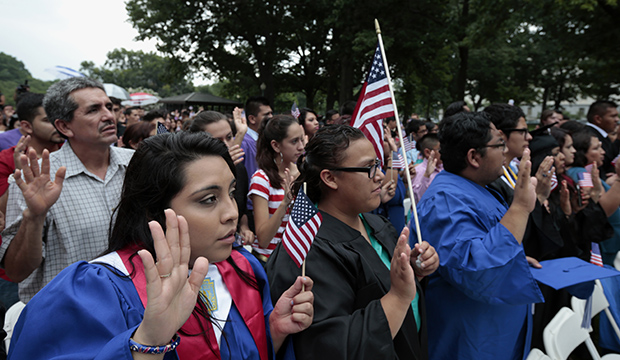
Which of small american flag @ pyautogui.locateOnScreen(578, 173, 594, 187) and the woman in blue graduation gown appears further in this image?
small american flag @ pyautogui.locateOnScreen(578, 173, 594, 187)

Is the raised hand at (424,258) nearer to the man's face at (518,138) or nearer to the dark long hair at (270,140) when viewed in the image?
the dark long hair at (270,140)

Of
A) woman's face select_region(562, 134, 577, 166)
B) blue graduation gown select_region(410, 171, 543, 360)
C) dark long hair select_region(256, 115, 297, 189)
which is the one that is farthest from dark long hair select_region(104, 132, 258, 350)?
woman's face select_region(562, 134, 577, 166)

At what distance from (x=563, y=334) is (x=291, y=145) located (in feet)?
8.67

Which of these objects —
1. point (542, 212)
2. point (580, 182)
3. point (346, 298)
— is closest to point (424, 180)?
point (580, 182)

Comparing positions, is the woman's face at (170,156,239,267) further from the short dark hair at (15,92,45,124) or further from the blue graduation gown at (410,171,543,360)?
the short dark hair at (15,92,45,124)

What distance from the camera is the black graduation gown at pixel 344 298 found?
1.67m

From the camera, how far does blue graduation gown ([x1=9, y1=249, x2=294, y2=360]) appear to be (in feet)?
3.75

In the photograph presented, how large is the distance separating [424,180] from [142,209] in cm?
468

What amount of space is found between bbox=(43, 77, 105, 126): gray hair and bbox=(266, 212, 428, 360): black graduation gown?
1.74 metres

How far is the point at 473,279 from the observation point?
2326 mm

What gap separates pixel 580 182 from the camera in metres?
4.15

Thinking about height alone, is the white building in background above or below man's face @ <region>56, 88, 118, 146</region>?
below

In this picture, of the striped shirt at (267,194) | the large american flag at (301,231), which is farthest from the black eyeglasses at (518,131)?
the large american flag at (301,231)

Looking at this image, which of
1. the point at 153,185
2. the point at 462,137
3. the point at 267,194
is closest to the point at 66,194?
the point at 153,185
